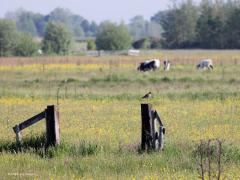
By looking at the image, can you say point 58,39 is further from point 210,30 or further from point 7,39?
point 210,30

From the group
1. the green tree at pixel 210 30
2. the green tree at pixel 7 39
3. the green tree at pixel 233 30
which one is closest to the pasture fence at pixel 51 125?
the green tree at pixel 7 39

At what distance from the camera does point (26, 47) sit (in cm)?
9031

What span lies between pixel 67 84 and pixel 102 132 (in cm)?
1917

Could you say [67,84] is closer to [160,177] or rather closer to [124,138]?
[124,138]

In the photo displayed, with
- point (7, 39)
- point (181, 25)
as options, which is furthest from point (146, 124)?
point (181, 25)

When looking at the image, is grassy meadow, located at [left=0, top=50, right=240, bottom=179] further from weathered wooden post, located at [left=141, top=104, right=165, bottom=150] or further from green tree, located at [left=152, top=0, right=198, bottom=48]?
green tree, located at [left=152, top=0, right=198, bottom=48]

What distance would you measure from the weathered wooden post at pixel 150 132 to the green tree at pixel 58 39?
84.6 m

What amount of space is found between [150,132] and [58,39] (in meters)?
85.6

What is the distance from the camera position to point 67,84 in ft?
116

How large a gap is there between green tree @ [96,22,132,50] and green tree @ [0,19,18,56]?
13.9 metres

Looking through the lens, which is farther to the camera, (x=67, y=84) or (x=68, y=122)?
(x=67, y=84)

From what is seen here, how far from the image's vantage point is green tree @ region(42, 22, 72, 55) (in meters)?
97.2

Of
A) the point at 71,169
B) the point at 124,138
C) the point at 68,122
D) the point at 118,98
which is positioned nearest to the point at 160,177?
the point at 71,169

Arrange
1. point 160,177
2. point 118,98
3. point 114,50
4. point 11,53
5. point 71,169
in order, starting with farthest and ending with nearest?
point 114,50 → point 11,53 → point 118,98 → point 71,169 → point 160,177
